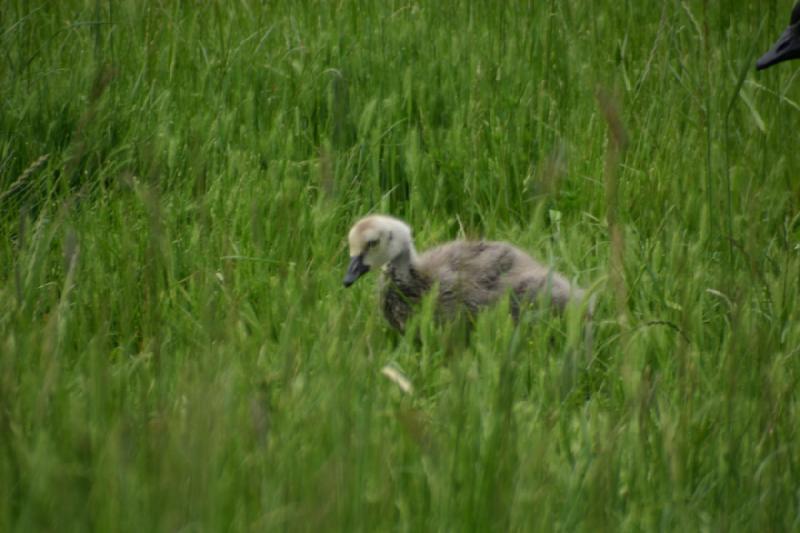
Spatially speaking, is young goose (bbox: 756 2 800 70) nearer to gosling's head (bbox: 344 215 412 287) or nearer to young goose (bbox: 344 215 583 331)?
young goose (bbox: 344 215 583 331)

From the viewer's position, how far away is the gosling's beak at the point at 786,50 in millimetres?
4289

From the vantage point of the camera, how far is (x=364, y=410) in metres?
2.33

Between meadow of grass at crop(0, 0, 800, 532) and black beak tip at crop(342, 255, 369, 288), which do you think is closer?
meadow of grass at crop(0, 0, 800, 532)

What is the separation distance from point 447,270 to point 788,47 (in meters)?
1.50

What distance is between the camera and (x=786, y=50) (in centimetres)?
430

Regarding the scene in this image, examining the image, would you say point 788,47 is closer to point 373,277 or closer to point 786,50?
point 786,50

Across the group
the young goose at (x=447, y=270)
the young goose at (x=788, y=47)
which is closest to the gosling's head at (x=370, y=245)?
the young goose at (x=447, y=270)

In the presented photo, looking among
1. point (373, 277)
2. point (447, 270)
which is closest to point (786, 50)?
point (447, 270)

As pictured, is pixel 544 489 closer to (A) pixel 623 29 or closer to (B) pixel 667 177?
(B) pixel 667 177

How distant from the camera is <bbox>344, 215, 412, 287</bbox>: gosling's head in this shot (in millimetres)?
3834

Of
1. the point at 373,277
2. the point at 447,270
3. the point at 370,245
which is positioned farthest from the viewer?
the point at 373,277

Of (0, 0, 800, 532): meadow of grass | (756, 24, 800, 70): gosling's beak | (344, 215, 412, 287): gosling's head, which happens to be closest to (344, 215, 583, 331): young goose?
(344, 215, 412, 287): gosling's head

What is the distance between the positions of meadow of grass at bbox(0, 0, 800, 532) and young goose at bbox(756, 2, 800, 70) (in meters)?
0.25

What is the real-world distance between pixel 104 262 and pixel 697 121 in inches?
97.1
